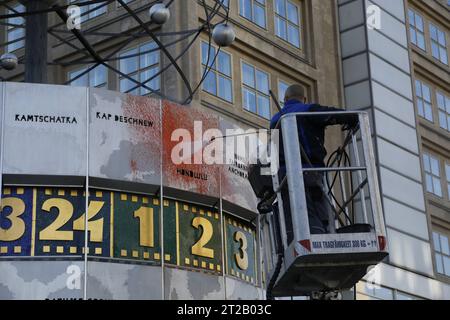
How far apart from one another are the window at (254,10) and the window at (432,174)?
11766 mm

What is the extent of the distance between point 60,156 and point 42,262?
1960 millimetres

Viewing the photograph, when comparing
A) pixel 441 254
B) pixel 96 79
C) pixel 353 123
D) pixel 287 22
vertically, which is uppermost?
pixel 287 22

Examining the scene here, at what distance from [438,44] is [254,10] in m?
14.4

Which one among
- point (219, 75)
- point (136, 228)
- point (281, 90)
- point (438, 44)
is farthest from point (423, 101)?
point (136, 228)

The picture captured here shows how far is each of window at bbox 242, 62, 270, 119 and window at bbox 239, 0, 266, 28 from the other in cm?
191

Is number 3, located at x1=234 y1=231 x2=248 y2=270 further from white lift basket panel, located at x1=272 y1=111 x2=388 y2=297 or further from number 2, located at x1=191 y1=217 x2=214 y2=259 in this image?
white lift basket panel, located at x1=272 y1=111 x2=388 y2=297

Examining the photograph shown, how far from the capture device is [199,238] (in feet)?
60.9

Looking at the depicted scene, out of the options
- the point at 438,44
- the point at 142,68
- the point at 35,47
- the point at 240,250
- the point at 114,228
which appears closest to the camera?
the point at 114,228

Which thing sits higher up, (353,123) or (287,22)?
(287,22)

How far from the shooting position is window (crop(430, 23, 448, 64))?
47.6 meters

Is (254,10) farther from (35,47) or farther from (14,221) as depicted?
(14,221)

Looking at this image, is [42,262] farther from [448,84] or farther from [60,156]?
[448,84]
